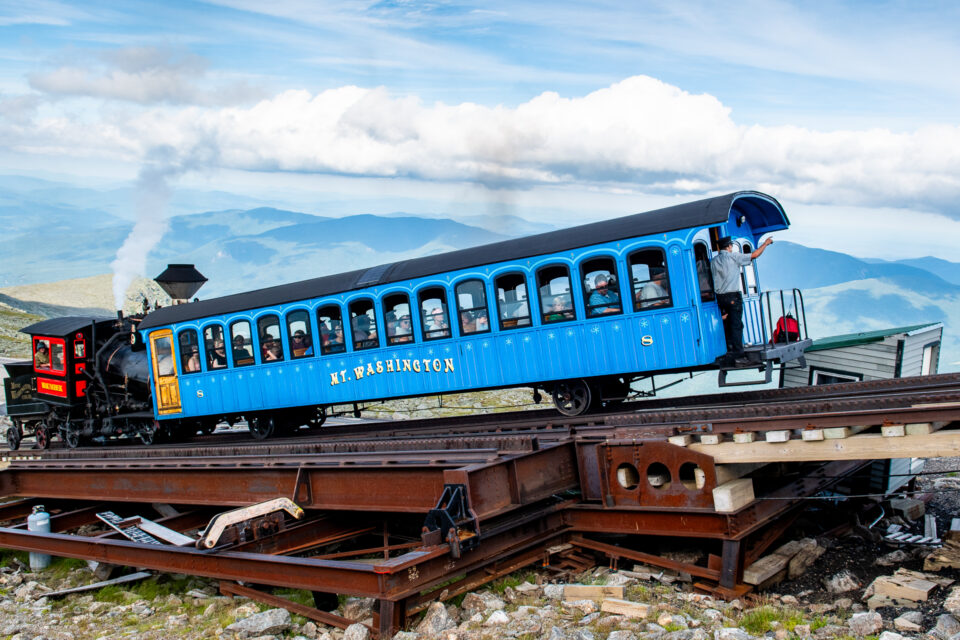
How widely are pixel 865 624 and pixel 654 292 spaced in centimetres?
593

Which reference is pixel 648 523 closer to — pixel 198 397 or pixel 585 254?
pixel 585 254

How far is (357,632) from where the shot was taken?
23.3 feet

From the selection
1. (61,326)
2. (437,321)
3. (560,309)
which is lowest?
(560,309)

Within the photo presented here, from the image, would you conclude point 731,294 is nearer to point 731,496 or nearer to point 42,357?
point 731,496

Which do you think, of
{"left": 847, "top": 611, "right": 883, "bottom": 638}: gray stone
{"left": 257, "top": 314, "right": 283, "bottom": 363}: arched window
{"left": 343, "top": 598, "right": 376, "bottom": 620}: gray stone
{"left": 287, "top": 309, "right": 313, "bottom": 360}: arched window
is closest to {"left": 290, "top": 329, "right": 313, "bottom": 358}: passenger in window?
{"left": 287, "top": 309, "right": 313, "bottom": 360}: arched window

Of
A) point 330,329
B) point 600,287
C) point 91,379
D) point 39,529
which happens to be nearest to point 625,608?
point 600,287

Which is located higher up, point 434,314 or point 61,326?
point 61,326

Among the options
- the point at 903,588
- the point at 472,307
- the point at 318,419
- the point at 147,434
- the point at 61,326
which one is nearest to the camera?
the point at 903,588

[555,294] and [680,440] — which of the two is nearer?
[680,440]

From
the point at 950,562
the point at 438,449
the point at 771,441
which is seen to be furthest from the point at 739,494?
the point at 438,449

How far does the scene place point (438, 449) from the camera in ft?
33.8

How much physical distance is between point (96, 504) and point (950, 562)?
41.6 feet

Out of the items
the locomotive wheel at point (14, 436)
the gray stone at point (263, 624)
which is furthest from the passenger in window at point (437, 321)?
the locomotive wheel at point (14, 436)

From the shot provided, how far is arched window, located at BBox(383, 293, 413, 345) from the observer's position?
13.8 metres
